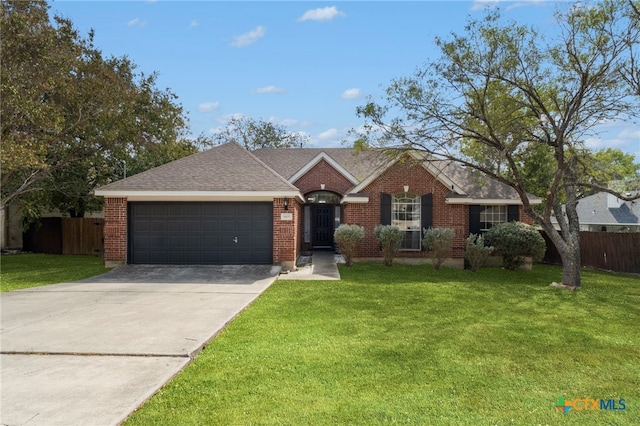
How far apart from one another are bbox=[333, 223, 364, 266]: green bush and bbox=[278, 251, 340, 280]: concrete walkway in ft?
2.10

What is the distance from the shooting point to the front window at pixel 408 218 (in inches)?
661

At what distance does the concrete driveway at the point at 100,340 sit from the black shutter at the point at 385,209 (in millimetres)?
5999

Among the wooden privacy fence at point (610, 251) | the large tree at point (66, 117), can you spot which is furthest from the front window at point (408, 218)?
the large tree at point (66, 117)

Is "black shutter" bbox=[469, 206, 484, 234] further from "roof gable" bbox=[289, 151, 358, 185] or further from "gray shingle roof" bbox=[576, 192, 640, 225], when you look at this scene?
"gray shingle roof" bbox=[576, 192, 640, 225]

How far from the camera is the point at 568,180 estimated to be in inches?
539

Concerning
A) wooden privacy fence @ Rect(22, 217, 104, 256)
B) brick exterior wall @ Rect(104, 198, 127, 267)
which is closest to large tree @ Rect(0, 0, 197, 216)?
wooden privacy fence @ Rect(22, 217, 104, 256)

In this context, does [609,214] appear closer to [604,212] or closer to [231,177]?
[604,212]

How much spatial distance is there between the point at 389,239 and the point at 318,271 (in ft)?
9.38

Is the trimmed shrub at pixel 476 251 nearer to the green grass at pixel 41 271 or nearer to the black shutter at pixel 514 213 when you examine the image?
the black shutter at pixel 514 213

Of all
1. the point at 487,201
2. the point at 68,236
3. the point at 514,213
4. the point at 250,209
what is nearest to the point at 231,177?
the point at 250,209

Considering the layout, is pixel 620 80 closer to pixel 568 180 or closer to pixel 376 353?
pixel 568 180

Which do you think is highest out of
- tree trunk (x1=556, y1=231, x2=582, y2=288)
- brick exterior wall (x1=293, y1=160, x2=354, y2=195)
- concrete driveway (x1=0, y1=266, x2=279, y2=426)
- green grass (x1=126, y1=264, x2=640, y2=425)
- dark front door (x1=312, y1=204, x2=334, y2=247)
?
brick exterior wall (x1=293, y1=160, x2=354, y2=195)

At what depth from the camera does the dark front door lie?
21.0 meters

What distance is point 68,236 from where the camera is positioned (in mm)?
21797
